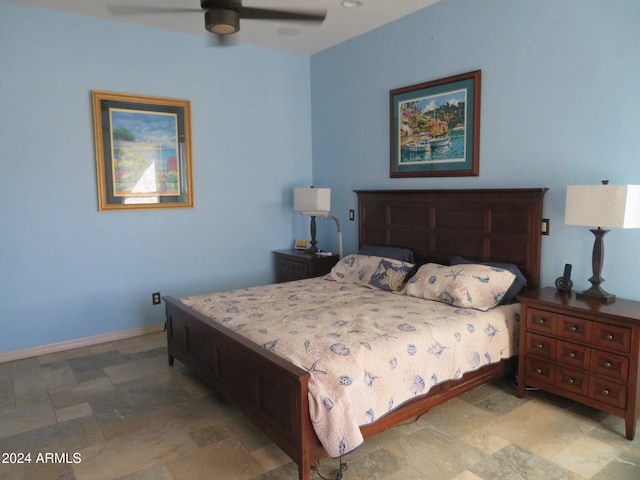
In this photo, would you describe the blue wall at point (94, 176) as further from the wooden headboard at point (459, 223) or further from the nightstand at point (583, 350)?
the nightstand at point (583, 350)

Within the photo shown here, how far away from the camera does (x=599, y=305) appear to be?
105 inches

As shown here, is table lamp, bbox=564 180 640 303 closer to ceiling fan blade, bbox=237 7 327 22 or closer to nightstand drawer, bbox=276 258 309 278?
ceiling fan blade, bbox=237 7 327 22

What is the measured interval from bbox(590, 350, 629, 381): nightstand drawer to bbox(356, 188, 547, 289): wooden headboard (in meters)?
0.75

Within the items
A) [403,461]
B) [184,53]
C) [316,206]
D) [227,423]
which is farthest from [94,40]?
[403,461]

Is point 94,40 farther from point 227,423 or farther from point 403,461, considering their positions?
→ point 403,461

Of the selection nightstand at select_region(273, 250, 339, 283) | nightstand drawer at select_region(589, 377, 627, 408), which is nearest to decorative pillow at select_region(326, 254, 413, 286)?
nightstand at select_region(273, 250, 339, 283)

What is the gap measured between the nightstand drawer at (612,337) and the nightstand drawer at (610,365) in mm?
48

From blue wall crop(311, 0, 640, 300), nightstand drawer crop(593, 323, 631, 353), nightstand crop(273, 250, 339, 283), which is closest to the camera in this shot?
nightstand drawer crop(593, 323, 631, 353)

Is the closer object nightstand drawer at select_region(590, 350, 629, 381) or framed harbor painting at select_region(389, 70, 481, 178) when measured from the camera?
nightstand drawer at select_region(590, 350, 629, 381)

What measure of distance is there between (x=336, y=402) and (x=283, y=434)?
14.1 inches

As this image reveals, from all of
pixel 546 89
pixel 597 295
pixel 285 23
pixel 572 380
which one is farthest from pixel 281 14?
pixel 572 380

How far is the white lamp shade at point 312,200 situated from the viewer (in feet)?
15.2

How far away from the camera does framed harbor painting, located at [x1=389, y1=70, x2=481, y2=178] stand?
3611 millimetres

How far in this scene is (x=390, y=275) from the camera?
368 cm
